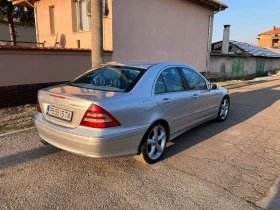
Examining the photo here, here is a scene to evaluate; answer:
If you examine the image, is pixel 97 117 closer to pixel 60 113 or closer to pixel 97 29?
pixel 60 113

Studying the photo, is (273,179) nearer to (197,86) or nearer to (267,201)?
(267,201)

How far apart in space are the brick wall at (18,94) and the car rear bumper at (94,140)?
13.1 ft

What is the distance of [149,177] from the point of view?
343cm

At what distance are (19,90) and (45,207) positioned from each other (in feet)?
17.1

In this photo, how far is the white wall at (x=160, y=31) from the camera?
974 centimetres

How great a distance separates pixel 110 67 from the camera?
4305 mm

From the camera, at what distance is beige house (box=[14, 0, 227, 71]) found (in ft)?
31.5

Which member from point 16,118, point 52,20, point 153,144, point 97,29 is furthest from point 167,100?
point 52,20

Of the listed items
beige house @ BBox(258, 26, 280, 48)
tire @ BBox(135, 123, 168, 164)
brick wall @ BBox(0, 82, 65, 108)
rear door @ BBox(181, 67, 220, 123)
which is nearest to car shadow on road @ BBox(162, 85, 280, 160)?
tire @ BBox(135, 123, 168, 164)

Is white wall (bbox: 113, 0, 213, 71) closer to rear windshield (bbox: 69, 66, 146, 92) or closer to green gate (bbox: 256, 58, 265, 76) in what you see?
rear windshield (bbox: 69, 66, 146, 92)

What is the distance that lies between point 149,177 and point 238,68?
19745 mm

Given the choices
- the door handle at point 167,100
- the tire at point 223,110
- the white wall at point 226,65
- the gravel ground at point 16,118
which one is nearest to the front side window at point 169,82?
the door handle at point 167,100

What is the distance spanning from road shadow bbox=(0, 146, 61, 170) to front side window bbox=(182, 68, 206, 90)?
2594mm

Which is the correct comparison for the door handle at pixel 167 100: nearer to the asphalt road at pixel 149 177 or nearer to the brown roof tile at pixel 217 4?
the asphalt road at pixel 149 177
